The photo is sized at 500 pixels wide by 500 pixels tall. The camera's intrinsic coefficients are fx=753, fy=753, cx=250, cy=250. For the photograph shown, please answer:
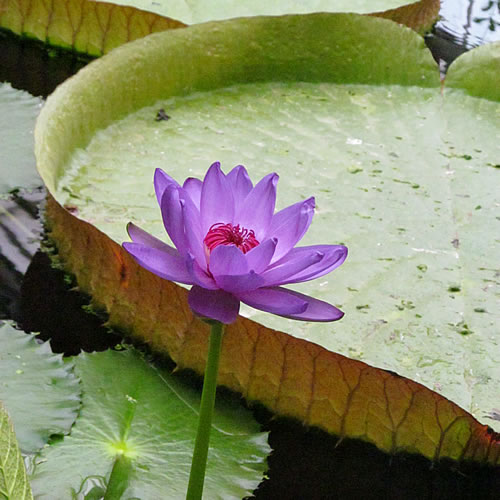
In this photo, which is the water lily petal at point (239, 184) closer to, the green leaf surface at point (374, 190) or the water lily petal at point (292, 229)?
the water lily petal at point (292, 229)

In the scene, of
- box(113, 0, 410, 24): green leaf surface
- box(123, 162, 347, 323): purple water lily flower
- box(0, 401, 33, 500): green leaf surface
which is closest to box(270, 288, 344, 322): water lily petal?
box(123, 162, 347, 323): purple water lily flower

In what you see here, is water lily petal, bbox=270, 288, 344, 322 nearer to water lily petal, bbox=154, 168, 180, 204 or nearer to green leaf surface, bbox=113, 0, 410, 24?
water lily petal, bbox=154, 168, 180, 204

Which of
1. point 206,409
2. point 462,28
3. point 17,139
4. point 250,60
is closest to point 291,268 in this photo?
point 206,409

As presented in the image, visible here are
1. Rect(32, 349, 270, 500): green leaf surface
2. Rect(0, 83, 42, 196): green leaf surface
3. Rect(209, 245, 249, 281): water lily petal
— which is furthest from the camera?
Rect(0, 83, 42, 196): green leaf surface

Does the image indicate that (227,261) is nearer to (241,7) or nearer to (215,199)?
(215,199)

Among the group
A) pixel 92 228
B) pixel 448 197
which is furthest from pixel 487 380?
Result: pixel 92 228

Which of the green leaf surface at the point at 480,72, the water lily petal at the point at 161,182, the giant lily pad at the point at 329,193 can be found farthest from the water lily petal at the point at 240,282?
the green leaf surface at the point at 480,72
